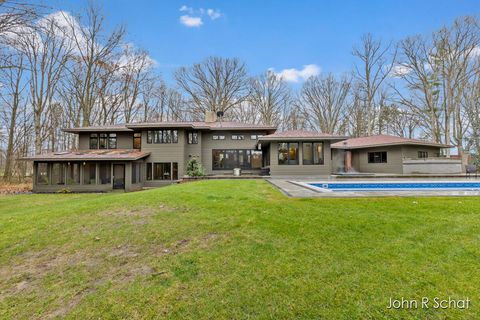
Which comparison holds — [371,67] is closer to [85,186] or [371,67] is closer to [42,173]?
[85,186]

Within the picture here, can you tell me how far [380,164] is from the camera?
1917 cm

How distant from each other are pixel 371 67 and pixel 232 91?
16030mm

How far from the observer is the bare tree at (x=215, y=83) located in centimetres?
2870

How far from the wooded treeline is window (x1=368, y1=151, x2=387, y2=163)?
7614 millimetres

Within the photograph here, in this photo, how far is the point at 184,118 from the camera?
2948cm

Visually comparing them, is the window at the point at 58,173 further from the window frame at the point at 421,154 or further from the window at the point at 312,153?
the window frame at the point at 421,154

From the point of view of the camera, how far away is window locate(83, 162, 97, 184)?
54.4ft

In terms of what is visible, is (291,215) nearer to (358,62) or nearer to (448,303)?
(448,303)

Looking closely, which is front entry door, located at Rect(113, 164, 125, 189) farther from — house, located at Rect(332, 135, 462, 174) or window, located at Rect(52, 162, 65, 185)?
house, located at Rect(332, 135, 462, 174)

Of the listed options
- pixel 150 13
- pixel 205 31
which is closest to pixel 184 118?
pixel 205 31

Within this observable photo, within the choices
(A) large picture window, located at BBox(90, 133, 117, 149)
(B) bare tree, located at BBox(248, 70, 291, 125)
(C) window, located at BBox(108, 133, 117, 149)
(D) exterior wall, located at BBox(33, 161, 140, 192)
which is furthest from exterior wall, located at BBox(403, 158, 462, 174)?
(A) large picture window, located at BBox(90, 133, 117, 149)

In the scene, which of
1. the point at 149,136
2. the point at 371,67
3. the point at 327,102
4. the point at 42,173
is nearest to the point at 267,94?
the point at 327,102

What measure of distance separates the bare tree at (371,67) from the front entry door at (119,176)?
24595 millimetres

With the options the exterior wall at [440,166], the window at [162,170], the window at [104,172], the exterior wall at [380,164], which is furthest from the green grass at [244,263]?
the exterior wall at [380,164]
